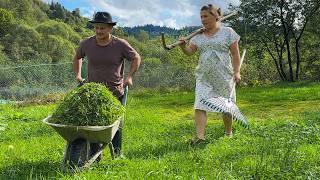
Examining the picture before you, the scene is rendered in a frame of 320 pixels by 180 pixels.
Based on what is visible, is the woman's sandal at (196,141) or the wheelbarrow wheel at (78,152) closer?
the wheelbarrow wheel at (78,152)

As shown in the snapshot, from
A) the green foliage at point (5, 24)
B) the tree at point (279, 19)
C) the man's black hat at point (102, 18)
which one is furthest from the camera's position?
the green foliage at point (5, 24)

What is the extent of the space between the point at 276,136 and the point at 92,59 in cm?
244

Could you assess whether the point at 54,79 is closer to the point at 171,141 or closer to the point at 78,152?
the point at 171,141

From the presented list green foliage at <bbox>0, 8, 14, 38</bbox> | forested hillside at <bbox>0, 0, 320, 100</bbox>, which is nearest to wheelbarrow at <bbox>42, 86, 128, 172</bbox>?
forested hillside at <bbox>0, 0, 320, 100</bbox>

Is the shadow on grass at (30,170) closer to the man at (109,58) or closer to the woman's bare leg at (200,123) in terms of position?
the man at (109,58)

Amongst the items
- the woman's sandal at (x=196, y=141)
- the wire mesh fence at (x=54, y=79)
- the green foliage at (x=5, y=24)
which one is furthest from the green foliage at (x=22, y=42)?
the woman's sandal at (x=196, y=141)

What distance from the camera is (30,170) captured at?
491 centimetres

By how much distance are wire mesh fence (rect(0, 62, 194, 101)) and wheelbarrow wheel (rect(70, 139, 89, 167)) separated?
11.7 m

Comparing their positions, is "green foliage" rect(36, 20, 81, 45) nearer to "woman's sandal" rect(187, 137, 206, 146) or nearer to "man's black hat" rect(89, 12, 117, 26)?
"woman's sandal" rect(187, 137, 206, 146)

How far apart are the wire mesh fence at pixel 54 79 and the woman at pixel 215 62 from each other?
10.2 meters

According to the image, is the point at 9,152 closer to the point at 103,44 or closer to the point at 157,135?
the point at 103,44

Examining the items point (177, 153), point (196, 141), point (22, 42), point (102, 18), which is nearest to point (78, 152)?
point (177, 153)

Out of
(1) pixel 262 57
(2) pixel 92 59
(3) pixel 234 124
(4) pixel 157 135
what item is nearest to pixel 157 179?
(2) pixel 92 59

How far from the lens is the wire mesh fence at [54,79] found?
17.1 m
